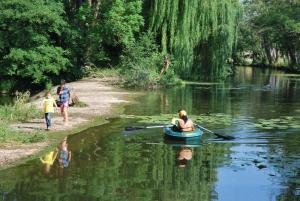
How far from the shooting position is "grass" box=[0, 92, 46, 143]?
17344 mm

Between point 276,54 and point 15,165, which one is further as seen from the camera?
point 276,54

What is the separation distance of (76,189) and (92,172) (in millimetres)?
1684

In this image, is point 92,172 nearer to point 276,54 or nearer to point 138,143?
point 138,143

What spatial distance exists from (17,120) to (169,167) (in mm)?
8941

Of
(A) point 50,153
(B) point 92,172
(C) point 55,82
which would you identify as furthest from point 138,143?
(C) point 55,82

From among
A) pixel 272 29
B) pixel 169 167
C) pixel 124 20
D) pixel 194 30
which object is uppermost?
pixel 272 29

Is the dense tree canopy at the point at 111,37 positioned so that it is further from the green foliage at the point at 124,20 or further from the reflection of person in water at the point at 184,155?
the reflection of person in water at the point at 184,155

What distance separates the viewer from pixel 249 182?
45.1 feet

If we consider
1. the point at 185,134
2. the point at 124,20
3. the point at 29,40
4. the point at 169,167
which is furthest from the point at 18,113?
the point at 124,20

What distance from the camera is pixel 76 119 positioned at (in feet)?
74.4

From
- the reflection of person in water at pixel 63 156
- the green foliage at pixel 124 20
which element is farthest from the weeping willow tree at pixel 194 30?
the reflection of person in water at pixel 63 156

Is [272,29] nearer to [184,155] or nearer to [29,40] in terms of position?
[29,40]

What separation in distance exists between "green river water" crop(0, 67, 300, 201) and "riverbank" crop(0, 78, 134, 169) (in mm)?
596

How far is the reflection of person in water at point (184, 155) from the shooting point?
1552 centimetres
